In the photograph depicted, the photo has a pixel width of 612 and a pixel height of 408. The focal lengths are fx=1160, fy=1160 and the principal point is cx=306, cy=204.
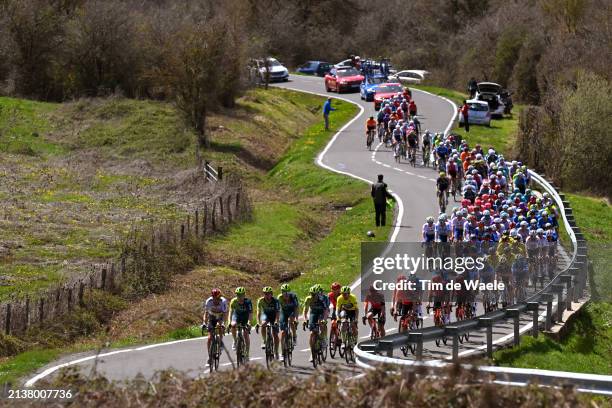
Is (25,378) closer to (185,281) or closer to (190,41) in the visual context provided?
(185,281)

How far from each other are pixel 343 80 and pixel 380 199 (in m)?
34.2

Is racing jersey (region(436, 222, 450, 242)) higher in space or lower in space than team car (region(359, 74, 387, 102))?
higher

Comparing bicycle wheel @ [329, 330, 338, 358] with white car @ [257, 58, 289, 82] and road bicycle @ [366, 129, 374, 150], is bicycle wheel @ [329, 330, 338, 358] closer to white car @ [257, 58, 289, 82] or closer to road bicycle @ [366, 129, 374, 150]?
road bicycle @ [366, 129, 374, 150]

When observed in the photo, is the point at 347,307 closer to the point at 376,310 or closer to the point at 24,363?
the point at 376,310

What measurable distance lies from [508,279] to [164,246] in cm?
1025

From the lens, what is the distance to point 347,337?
1986 centimetres

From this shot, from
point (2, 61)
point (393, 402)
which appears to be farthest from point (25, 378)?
point (2, 61)

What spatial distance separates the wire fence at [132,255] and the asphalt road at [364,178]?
8.34 feet

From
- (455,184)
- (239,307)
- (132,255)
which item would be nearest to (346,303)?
(239,307)

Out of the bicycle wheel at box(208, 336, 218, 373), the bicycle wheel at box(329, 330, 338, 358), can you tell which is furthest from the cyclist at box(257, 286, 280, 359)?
the bicycle wheel at box(329, 330, 338, 358)

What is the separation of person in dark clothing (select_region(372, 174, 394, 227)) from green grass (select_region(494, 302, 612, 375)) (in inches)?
352

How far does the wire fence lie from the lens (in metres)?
23.3

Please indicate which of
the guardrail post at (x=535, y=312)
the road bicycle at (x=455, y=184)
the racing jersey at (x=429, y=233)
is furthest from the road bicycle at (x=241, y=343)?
the road bicycle at (x=455, y=184)

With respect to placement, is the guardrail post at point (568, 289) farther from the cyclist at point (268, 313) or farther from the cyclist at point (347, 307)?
the cyclist at point (268, 313)
